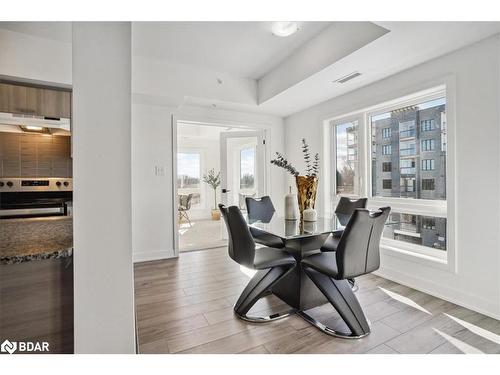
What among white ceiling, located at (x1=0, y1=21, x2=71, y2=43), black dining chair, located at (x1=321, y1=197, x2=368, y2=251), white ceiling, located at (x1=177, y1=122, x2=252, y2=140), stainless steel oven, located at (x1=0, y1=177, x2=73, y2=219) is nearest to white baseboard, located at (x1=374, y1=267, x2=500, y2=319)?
black dining chair, located at (x1=321, y1=197, x2=368, y2=251)

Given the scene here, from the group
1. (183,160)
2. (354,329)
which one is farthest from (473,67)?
(183,160)

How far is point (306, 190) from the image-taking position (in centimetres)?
247

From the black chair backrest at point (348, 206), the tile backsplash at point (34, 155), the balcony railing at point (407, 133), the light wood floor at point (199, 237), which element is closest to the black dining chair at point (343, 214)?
the black chair backrest at point (348, 206)

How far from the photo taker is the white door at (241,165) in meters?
4.39

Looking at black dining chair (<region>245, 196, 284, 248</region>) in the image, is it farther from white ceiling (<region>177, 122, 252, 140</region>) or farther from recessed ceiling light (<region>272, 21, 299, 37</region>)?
white ceiling (<region>177, 122, 252, 140</region>)

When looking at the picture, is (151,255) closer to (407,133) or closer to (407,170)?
(407,170)

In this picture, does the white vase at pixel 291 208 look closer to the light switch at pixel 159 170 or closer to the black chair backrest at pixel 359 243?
the black chair backrest at pixel 359 243

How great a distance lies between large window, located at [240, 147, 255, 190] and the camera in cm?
457

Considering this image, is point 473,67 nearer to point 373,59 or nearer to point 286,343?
point 373,59

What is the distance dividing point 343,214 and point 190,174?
532 centimetres

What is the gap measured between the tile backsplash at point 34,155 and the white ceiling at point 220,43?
4.75 feet

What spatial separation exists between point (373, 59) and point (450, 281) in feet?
7.07

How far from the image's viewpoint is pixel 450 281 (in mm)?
2270

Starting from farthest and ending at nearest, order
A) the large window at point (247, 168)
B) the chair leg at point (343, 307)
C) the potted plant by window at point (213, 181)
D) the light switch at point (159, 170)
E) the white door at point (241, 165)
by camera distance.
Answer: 1. the potted plant by window at point (213, 181)
2. the large window at point (247, 168)
3. the white door at point (241, 165)
4. the light switch at point (159, 170)
5. the chair leg at point (343, 307)
